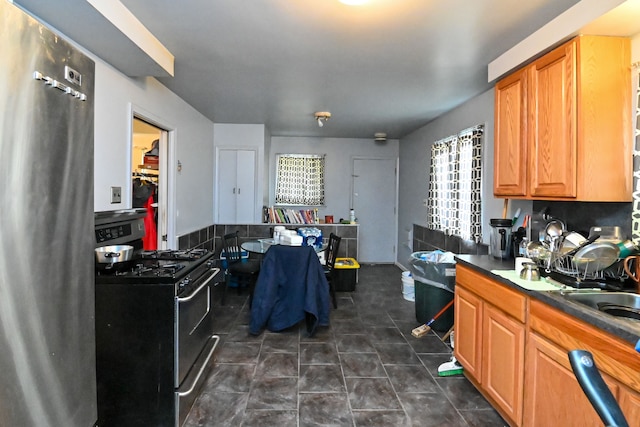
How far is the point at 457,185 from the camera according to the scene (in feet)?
12.2

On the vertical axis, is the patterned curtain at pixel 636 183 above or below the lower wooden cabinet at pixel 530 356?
above

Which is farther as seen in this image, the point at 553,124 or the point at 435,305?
the point at 435,305

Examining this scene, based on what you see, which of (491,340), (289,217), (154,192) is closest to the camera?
(491,340)

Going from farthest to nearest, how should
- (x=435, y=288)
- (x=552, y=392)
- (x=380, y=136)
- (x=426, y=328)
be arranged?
1. (x=380, y=136)
2. (x=435, y=288)
3. (x=426, y=328)
4. (x=552, y=392)

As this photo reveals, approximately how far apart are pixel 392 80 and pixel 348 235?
9.15 feet

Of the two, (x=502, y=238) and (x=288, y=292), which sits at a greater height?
(x=502, y=238)

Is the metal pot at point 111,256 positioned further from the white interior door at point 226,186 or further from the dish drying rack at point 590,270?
the white interior door at point 226,186

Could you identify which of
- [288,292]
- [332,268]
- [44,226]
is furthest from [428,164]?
[44,226]

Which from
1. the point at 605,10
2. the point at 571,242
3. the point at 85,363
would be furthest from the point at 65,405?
the point at 605,10

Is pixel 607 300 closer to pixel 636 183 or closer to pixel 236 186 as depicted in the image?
pixel 636 183

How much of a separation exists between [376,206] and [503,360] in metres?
4.40

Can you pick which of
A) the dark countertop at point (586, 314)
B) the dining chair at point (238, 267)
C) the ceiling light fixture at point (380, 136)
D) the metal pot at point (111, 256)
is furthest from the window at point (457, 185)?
the metal pot at point (111, 256)

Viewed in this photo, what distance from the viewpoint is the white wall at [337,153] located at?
5.93m

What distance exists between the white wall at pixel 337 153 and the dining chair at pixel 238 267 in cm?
162
